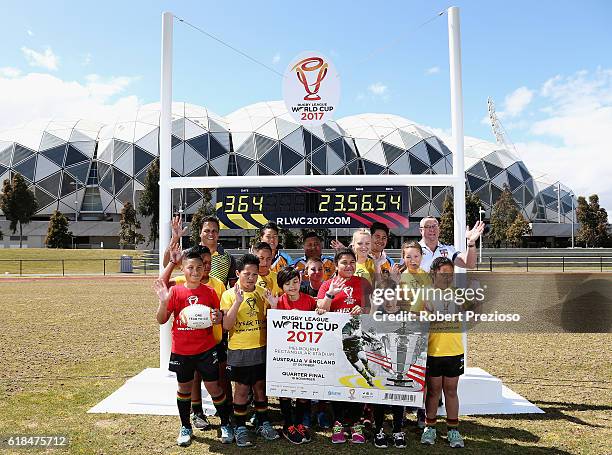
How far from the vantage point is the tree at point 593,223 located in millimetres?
54438

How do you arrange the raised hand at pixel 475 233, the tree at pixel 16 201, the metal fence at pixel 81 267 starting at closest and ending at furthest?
Answer: the raised hand at pixel 475 233
the metal fence at pixel 81 267
the tree at pixel 16 201

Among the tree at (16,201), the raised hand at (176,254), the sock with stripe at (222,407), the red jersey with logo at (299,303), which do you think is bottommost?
the sock with stripe at (222,407)

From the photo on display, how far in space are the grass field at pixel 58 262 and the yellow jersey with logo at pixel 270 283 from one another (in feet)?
85.2

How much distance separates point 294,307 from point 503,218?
54307 mm

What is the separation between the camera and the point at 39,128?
66.2 m

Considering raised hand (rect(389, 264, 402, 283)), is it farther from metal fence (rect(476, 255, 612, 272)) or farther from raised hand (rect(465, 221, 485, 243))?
metal fence (rect(476, 255, 612, 272))

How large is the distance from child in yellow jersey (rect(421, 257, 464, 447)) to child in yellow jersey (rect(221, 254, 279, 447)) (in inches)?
59.6

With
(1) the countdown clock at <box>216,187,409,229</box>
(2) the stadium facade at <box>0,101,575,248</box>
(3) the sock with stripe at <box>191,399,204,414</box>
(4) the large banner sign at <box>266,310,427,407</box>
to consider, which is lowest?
(3) the sock with stripe at <box>191,399,204,414</box>

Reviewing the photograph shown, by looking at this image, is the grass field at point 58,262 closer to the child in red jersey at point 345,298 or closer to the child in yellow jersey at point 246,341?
the child in yellow jersey at point 246,341

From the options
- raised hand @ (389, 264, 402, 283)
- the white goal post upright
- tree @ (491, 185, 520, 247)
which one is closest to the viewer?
raised hand @ (389, 264, 402, 283)

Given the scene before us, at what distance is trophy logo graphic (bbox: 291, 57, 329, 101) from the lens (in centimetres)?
639

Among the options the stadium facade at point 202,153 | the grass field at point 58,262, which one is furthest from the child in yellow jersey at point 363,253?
the stadium facade at point 202,153

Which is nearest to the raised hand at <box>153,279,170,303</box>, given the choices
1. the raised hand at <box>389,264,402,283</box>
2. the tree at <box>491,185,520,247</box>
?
the raised hand at <box>389,264,402,283</box>

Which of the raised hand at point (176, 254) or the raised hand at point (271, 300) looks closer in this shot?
the raised hand at point (271, 300)
